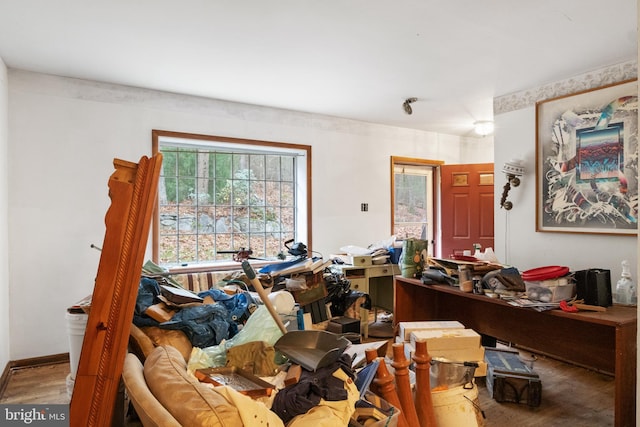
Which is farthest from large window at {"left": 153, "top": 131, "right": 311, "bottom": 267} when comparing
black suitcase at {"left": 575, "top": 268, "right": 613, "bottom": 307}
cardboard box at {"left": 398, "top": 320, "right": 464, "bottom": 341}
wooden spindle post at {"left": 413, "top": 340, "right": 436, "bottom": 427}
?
black suitcase at {"left": 575, "top": 268, "right": 613, "bottom": 307}

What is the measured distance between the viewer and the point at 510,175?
386 cm

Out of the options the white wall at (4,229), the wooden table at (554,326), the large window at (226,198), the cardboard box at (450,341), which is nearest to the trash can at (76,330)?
the white wall at (4,229)

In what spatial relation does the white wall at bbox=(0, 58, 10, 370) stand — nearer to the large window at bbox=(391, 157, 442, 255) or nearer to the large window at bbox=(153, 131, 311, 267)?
the large window at bbox=(153, 131, 311, 267)

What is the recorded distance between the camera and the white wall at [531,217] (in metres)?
3.22

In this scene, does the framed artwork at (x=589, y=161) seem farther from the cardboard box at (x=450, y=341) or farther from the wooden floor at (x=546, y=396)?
the cardboard box at (x=450, y=341)

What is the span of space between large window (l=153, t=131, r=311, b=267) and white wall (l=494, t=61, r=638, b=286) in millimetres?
2168

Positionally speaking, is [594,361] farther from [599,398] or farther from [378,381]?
[378,381]

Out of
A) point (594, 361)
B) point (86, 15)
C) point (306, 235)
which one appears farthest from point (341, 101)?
point (594, 361)

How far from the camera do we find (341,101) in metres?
4.22

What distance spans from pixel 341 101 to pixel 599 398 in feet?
11.3

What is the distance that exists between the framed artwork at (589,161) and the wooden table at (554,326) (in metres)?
1.00

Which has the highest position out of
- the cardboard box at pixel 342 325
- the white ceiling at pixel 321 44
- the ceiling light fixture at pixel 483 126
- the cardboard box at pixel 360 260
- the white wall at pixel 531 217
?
the white ceiling at pixel 321 44

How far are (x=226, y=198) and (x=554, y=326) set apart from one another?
3340 millimetres

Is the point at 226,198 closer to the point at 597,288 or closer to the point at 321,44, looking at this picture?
the point at 321,44
